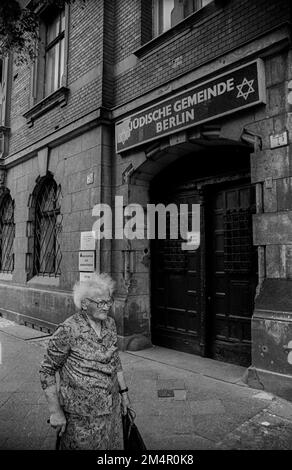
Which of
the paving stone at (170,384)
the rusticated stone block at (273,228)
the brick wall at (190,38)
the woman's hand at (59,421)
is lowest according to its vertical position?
the paving stone at (170,384)

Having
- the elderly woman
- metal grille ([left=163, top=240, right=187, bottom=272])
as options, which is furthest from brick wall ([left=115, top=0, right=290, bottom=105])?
the elderly woman

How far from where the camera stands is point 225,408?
3893mm

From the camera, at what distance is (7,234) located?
1084 centimetres

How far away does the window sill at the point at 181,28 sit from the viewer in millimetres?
5438

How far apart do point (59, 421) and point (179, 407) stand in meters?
2.03

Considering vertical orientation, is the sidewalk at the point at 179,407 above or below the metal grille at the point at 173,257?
below

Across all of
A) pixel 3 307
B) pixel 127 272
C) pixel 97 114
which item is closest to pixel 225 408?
pixel 127 272

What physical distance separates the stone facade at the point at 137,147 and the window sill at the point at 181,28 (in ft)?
0.05

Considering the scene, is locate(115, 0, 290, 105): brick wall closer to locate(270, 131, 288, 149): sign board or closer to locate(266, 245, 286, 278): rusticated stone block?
locate(270, 131, 288, 149): sign board

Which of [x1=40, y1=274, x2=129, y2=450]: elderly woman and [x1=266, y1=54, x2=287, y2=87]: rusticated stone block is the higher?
[x1=266, y1=54, x2=287, y2=87]: rusticated stone block

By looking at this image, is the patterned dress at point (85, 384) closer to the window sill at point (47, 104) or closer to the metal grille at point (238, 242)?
the metal grille at point (238, 242)

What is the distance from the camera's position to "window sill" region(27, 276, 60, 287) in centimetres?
817

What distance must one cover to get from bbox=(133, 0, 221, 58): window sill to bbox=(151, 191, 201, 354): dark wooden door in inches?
100

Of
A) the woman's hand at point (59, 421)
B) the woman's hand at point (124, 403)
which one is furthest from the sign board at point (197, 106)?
the woman's hand at point (59, 421)
